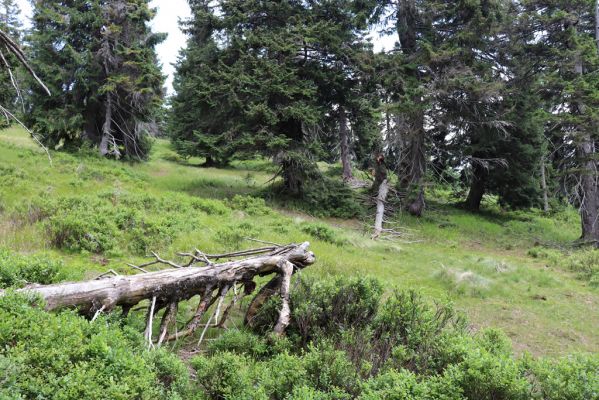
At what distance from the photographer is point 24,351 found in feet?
9.76

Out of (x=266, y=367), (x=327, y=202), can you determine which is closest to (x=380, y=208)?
(x=327, y=202)

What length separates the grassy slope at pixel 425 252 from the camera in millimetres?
7316

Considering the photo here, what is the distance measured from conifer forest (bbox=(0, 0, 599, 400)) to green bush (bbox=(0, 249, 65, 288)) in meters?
0.03

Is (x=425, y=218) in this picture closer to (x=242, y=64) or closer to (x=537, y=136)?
(x=537, y=136)

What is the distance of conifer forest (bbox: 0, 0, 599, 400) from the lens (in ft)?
12.0

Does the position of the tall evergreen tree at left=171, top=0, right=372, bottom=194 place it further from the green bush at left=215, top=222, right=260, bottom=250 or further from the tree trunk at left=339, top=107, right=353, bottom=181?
the green bush at left=215, top=222, right=260, bottom=250

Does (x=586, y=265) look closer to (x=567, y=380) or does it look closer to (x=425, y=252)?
(x=425, y=252)

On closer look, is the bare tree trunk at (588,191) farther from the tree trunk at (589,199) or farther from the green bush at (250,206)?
the green bush at (250,206)

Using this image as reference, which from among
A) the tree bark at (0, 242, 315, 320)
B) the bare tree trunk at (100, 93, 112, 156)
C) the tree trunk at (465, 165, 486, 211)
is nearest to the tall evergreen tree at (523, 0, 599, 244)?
the tree trunk at (465, 165, 486, 211)

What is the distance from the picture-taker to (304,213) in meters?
16.5

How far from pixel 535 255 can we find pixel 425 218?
529 cm

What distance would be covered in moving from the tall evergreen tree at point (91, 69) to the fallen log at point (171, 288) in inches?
605

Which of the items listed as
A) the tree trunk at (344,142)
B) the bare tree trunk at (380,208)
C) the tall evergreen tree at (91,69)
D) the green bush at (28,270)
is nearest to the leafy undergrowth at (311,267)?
the green bush at (28,270)

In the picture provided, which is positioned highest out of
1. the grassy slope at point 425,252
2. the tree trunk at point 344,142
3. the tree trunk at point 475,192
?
the tree trunk at point 344,142
